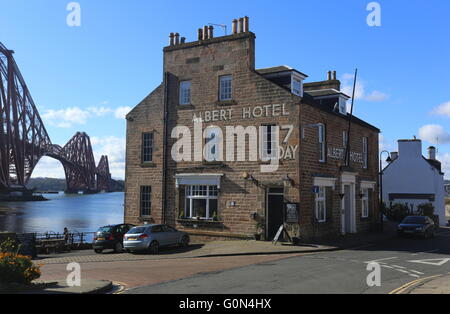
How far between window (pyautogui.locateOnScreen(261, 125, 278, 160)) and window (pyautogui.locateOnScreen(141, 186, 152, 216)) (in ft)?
28.2

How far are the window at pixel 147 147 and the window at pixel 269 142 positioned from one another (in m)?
8.14

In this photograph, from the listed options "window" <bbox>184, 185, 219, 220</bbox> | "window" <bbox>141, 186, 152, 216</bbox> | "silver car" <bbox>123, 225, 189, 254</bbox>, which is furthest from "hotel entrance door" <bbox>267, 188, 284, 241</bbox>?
"window" <bbox>141, 186, 152, 216</bbox>

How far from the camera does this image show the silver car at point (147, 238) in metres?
21.2

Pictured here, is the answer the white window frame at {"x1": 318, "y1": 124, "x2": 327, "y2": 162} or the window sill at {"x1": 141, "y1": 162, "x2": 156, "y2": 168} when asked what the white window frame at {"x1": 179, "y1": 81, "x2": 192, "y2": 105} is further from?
the white window frame at {"x1": 318, "y1": 124, "x2": 327, "y2": 162}

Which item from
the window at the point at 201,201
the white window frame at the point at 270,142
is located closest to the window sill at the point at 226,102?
the white window frame at the point at 270,142

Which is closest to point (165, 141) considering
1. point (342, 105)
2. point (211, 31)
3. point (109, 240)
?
point (109, 240)

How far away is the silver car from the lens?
69.7ft

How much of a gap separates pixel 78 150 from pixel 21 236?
172 m

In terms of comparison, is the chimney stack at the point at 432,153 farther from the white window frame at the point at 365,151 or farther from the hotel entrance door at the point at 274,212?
the hotel entrance door at the point at 274,212

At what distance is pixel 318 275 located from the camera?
13.0 metres

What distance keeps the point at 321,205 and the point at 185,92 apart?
11.0 m

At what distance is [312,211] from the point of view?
2355cm

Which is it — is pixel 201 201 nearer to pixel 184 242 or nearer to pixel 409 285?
pixel 184 242
